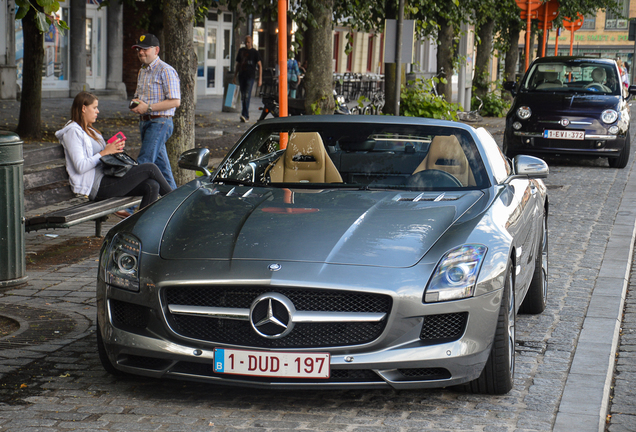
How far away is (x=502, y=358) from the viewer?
4.28 meters

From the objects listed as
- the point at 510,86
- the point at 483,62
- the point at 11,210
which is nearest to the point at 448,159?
the point at 11,210

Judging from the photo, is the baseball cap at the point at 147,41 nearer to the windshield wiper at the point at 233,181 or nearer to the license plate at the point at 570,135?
the windshield wiper at the point at 233,181

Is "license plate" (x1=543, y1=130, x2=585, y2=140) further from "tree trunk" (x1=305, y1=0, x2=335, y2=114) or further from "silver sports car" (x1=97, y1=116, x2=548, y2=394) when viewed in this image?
"silver sports car" (x1=97, y1=116, x2=548, y2=394)

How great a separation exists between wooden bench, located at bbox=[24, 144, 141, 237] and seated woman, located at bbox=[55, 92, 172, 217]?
0.26ft

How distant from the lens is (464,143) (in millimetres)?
5449

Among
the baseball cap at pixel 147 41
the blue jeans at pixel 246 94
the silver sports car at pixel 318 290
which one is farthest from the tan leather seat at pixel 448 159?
the blue jeans at pixel 246 94

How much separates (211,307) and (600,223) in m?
6.92

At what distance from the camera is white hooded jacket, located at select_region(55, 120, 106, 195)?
7.82 meters

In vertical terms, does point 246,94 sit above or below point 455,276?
above

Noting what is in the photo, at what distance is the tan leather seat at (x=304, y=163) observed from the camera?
5555 mm

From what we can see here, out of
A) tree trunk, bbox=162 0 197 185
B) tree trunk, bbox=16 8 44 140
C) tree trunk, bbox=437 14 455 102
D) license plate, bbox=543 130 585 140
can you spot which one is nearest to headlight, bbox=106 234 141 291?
tree trunk, bbox=162 0 197 185

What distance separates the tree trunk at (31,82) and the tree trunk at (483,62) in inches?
717

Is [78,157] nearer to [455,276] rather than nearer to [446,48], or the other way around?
[455,276]

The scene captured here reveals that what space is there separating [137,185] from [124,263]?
13.7ft
